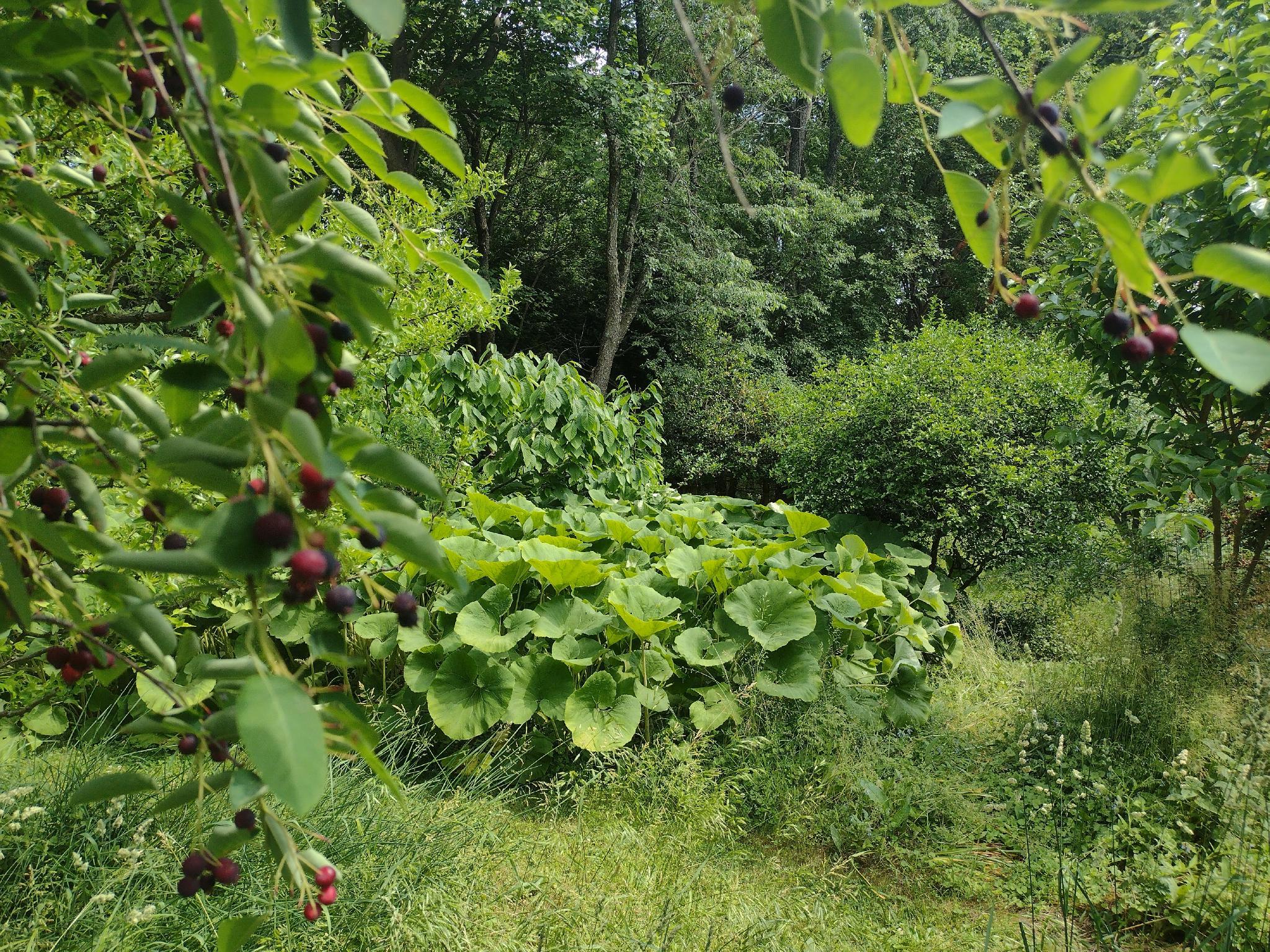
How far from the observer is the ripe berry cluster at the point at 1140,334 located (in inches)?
19.5

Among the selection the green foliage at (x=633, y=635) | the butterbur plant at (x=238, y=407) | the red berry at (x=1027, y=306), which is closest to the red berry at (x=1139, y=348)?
the red berry at (x=1027, y=306)

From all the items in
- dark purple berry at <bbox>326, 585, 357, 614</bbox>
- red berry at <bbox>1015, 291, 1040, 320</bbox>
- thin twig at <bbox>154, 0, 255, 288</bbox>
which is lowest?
dark purple berry at <bbox>326, 585, 357, 614</bbox>

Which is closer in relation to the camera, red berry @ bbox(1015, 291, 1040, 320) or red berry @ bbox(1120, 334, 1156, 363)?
red berry @ bbox(1120, 334, 1156, 363)

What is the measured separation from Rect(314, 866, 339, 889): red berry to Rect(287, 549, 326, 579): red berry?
A: 1.02 feet

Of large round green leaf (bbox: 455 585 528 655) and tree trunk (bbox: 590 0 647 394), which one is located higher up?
tree trunk (bbox: 590 0 647 394)

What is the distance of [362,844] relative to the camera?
2127 mm

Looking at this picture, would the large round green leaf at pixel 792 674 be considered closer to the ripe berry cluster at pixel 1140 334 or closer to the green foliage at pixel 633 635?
the green foliage at pixel 633 635

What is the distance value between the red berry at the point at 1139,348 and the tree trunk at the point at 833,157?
15310mm

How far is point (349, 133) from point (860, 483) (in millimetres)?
5465

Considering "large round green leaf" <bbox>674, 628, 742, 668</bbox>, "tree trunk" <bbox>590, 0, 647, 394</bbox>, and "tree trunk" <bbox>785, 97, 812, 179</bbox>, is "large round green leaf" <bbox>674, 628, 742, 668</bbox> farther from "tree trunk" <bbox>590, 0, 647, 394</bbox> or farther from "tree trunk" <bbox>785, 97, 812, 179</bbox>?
"tree trunk" <bbox>785, 97, 812, 179</bbox>

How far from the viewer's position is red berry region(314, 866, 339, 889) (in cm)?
62

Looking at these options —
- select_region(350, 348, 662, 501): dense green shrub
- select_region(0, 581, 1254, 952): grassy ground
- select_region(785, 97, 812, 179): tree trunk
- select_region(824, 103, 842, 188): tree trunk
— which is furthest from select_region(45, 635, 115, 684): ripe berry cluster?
select_region(824, 103, 842, 188): tree trunk

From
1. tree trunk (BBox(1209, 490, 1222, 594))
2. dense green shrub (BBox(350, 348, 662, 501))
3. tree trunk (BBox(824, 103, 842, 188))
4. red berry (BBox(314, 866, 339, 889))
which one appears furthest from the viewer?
tree trunk (BBox(824, 103, 842, 188))

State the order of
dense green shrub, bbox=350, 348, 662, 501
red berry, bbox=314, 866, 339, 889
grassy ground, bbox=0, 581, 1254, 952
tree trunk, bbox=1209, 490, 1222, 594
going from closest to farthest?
red berry, bbox=314, 866, 339, 889 < grassy ground, bbox=0, 581, 1254, 952 < tree trunk, bbox=1209, 490, 1222, 594 < dense green shrub, bbox=350, 348, 662, 501
